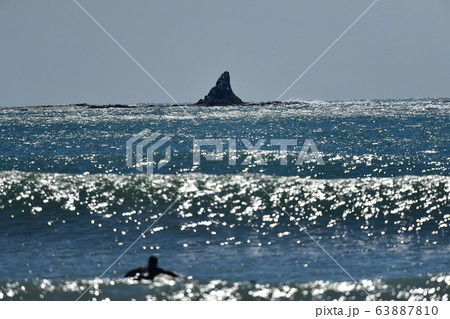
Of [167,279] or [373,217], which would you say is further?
[373,217]

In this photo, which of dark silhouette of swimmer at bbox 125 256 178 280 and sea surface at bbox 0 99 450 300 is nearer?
sea surface at bbox 0 99 450 300

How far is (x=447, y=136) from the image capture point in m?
68.0

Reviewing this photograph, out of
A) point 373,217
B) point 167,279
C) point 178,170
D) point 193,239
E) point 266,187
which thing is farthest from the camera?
point 178,170

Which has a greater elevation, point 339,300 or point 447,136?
point 447,136

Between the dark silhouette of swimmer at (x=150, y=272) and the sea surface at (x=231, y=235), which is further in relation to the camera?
the dark silhouette of swimmer at (x=150, y=272)

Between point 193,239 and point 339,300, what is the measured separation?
8.73 metres

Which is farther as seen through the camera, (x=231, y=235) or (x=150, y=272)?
(x=231, y=235)
